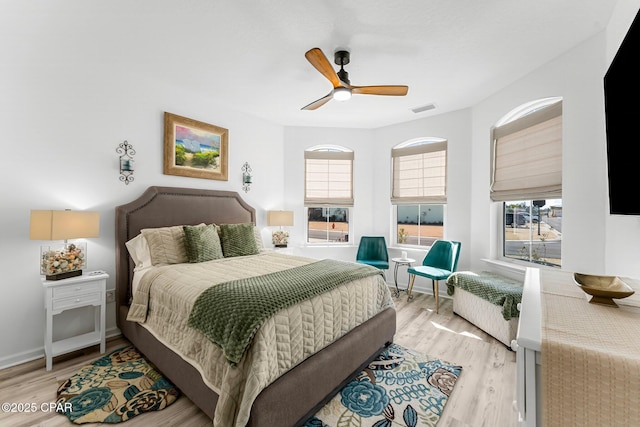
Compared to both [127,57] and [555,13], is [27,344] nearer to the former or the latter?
[127,57]

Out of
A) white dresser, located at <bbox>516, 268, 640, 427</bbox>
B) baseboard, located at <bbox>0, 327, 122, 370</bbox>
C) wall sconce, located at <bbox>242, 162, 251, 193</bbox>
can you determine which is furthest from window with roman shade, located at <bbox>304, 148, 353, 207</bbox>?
white dresser, located at <bbox>516, 268, 640, 427</bbox>

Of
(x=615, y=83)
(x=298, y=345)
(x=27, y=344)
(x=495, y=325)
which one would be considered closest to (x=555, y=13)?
(x=615, y=83)

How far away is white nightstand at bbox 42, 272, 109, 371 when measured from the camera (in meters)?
2.20

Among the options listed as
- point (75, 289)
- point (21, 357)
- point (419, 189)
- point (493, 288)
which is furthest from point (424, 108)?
point (21, 357)

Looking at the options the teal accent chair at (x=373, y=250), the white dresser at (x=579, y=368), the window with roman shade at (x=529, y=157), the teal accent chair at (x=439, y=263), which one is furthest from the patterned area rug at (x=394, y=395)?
the window with roman shade at (x=529, y=157)

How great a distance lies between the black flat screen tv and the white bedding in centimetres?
171

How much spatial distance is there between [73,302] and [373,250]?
148 inches

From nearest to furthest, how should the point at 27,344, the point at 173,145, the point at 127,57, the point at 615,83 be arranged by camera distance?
the point at 615,83, the point at 27,344, the point at 127,57, the point at 173,145

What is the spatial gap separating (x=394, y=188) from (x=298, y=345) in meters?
3.67

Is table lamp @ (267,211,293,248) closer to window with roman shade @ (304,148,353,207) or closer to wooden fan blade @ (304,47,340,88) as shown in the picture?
window with roman shade @ (304,148,353,207)

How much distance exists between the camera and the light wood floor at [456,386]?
5.60 ft

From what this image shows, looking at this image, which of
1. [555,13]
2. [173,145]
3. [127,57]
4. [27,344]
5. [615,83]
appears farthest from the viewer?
[173,145]

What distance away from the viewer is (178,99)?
338 cm

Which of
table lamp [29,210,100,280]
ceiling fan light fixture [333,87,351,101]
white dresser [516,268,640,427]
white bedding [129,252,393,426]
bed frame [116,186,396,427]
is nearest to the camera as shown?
white dresser [516,268,640,427]
